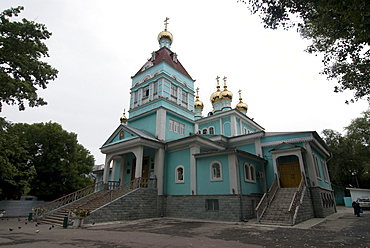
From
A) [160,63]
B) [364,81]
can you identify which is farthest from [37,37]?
[364,81]

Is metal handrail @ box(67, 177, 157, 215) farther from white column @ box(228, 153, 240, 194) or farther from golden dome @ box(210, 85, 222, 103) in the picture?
golden dome @ box(210, 85, 222, 103)

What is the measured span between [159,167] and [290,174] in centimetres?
934

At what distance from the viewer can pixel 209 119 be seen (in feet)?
89.2

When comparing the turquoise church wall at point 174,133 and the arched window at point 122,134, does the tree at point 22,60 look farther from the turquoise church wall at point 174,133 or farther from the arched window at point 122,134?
the turquoise church wall at point 174,133

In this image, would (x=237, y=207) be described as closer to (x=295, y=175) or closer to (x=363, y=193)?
(x=295, y=175)

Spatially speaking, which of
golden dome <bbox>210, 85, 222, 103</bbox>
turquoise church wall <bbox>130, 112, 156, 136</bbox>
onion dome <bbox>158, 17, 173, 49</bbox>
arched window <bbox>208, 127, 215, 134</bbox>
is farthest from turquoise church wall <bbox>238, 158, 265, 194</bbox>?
onion dome <bbox>158, 17, 173, 49</bbox>

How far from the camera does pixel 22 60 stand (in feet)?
36.7

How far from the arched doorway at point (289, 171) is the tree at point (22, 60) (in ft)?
Result: 51.6

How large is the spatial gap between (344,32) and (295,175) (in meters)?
10.8

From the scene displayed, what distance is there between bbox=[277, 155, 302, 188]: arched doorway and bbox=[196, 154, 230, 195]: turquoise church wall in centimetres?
462

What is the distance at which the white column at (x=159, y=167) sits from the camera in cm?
1659

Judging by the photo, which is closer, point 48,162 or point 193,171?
point 193,171

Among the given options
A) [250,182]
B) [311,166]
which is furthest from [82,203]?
[311,166]

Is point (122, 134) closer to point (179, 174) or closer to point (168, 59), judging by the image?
point (179, 174)
